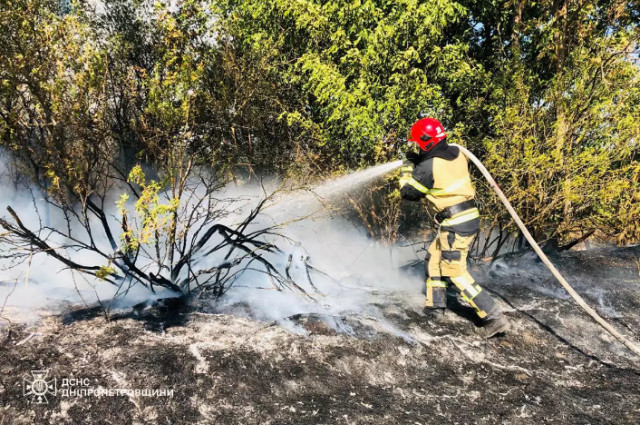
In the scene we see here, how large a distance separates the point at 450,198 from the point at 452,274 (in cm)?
66

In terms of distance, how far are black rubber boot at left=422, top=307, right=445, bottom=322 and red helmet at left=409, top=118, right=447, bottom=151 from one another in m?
1.47

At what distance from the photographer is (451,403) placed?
2.68 metres

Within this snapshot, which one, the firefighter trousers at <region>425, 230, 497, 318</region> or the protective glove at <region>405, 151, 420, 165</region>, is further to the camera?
the protective glove at <region>405, 151, 420, 165</region>

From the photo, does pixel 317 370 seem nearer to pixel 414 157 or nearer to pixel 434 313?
pixel 434 313

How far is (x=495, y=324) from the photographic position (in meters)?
3.51

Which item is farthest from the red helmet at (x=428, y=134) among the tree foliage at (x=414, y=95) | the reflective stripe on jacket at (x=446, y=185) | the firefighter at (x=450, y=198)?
the tree foliage at (x=414, y=95)

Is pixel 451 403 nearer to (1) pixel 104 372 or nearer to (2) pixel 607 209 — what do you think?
(1) pixel 104 372

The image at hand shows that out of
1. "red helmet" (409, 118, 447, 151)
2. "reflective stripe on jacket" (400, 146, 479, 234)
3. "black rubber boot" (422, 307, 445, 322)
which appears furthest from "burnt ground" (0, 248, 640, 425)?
"red helmet" (409, 118, 447, 151)

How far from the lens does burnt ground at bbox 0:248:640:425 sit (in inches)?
92.4

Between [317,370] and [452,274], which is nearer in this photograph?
[317,370]

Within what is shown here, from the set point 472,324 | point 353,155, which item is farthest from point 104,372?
point 353,155

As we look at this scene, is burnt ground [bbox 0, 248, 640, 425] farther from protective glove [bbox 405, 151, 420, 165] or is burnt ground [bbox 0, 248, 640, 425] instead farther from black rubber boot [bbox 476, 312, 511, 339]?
protective glove [bbox 405, 151, 420, 165]

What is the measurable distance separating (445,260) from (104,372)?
2.68 meters

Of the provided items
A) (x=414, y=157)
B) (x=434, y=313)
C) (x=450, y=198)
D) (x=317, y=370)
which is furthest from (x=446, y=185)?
(x=317, y=370)
